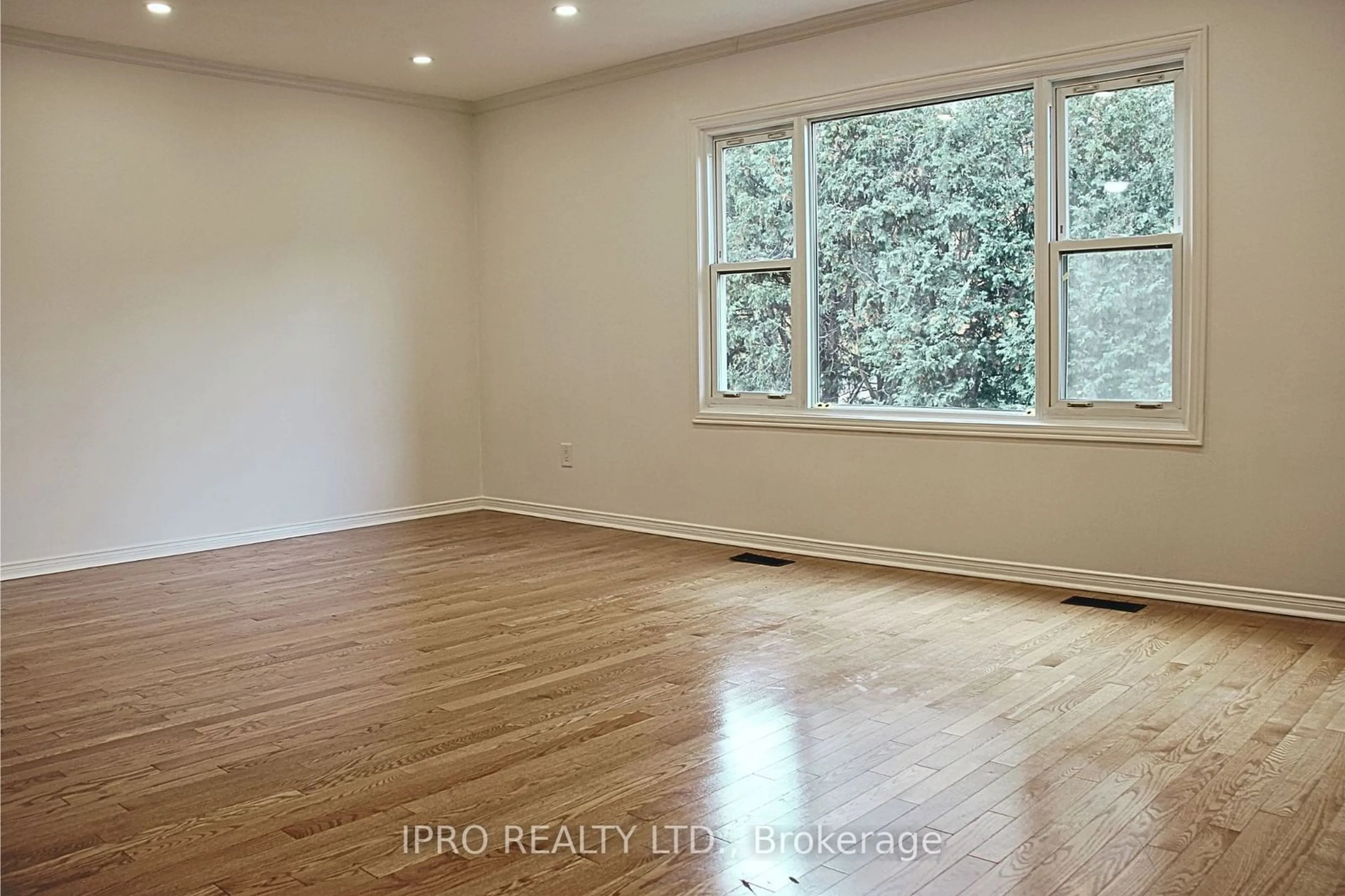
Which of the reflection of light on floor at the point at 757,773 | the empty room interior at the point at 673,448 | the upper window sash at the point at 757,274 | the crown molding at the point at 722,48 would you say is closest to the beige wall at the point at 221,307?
the empty room interior at the point at 673,448

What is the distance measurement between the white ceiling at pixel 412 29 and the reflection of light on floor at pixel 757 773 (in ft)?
10.6

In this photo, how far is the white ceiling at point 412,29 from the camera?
5082 mm

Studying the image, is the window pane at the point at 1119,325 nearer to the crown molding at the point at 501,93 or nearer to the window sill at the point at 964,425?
the window sill at the point at 964,425

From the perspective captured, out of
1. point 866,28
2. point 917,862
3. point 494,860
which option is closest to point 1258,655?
point 917,862

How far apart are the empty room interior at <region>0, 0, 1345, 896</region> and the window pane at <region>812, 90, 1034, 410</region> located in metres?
0.02

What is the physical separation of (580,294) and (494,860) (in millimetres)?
4653

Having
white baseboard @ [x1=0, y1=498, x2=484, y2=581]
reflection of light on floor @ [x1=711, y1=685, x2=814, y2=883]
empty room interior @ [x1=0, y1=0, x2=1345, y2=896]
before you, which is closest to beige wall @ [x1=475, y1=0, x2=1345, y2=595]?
empty room interior @ [x1=0, y1=0, x2=1345, y2=896]

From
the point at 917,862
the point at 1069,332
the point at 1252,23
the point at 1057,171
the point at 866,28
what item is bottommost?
the point at 917,862

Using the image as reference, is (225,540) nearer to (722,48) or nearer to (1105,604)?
(722,48)

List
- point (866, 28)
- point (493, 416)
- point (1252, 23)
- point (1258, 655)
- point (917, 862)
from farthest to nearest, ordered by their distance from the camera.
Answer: point (493, 416) < point (866, 28) < point (1252, 23) < point (1258, 655) < point (917, 862)

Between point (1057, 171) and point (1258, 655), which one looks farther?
point (1057, 171)

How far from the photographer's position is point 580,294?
670 cm

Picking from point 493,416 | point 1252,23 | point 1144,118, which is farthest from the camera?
point 493,416

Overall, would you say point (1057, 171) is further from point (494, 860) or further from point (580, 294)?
point (494, 860)
